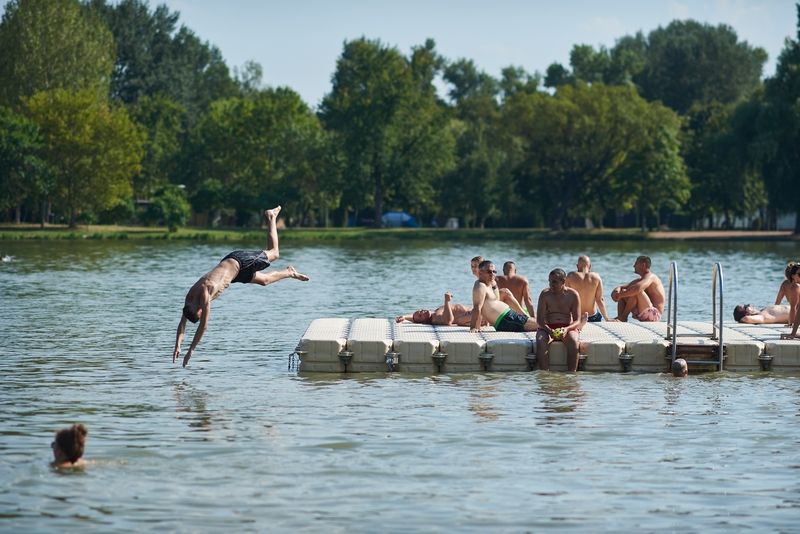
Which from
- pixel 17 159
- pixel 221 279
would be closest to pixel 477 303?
pixel 221 279

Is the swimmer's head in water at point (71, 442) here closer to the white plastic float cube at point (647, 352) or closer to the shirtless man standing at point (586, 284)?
the white plastic float cube at point (647, 352)

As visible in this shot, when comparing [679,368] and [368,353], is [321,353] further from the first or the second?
[679,368]

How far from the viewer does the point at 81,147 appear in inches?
3957

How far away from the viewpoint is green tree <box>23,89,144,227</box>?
324ft

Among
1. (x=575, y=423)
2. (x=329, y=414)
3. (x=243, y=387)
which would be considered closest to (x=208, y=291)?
(x=243, y=387)

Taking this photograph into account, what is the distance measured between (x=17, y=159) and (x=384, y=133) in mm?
33576

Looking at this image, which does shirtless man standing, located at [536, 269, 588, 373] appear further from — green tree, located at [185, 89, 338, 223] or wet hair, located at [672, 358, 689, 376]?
green tree, located at [185, 89, 338, 223]

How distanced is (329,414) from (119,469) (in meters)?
4.19

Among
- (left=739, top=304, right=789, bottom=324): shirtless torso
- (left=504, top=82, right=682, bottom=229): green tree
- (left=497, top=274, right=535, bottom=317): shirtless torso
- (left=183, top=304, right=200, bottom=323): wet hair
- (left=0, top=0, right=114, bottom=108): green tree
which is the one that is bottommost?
(left=739, top=304, right=789, bottom=324): shirtless torso

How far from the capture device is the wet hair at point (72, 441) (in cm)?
1392

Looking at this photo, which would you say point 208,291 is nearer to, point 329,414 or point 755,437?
point 329,414

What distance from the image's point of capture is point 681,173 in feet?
360

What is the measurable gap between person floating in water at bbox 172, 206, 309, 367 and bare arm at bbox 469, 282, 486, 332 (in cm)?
300

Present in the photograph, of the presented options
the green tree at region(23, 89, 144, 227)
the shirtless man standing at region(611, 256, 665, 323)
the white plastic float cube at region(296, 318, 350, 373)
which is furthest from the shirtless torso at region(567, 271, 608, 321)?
the green tree at region(23, 89, 144, 227)
